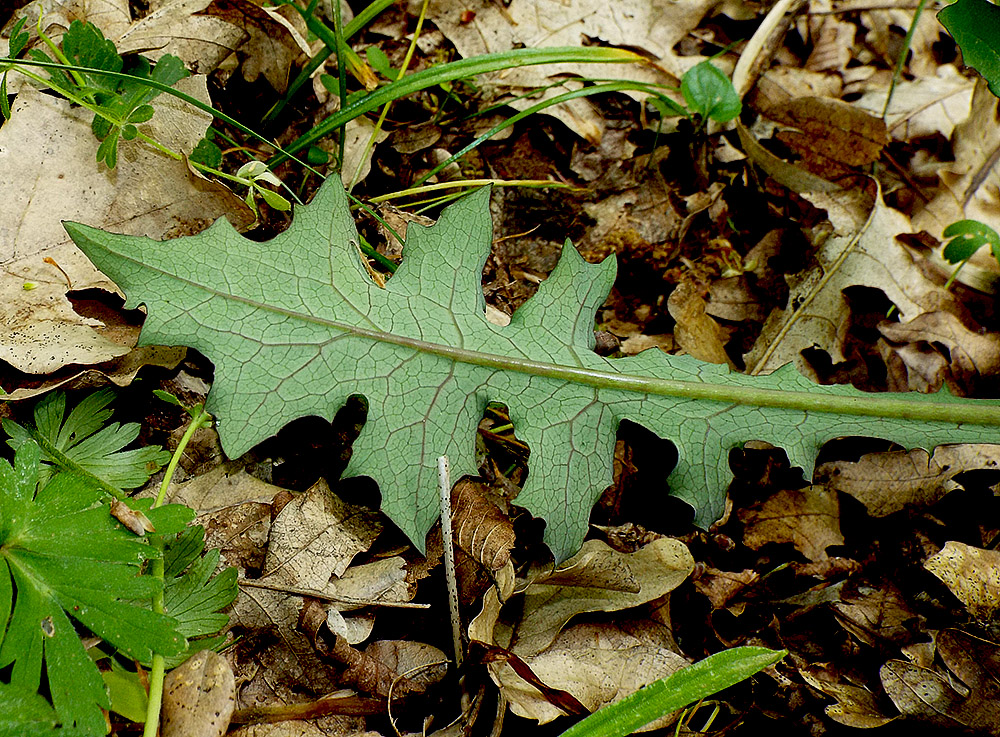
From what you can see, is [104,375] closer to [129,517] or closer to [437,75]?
[129,517]

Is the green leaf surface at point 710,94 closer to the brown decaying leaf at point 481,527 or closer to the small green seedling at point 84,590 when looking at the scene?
the brown decaying leaf at point 481,527

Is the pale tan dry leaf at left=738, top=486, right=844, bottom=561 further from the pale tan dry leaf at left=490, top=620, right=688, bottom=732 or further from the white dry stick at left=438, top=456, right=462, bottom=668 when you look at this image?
the white dry stick at left=438, top=456, right=462, bottom=668

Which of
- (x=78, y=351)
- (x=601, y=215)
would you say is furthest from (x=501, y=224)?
(x=78, y=351)

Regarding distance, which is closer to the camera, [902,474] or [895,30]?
[902,474]

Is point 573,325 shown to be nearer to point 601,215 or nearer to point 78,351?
point 601,215

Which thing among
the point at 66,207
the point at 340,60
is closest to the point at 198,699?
the point at 66,207

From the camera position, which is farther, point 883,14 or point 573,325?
point 883,14
